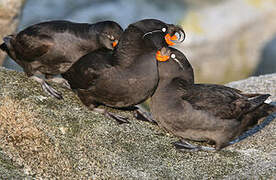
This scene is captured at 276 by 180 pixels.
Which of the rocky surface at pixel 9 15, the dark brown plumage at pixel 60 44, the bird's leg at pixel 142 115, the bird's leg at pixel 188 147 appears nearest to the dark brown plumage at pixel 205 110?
the bird's leg at pixel 188 147

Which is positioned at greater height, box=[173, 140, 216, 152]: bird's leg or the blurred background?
box=[173, 140, 216, 152]: bird's leg

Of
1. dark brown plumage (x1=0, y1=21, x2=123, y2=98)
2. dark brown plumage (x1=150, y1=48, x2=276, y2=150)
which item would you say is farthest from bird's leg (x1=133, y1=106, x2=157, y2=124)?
dark brown plumage (x1=0, y1=21, x2=123, y2=98)

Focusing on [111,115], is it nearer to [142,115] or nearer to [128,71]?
[142,115]

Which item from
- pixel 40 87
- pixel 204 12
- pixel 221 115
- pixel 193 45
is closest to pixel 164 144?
pixel 221 115

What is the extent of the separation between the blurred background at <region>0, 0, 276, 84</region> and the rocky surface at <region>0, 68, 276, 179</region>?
7854 mm

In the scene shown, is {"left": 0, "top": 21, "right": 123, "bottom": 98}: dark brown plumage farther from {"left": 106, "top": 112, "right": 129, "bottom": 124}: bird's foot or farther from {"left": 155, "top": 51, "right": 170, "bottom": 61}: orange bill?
{"left": 106, "top": 112, "right": 129, "bottom": 124}: bird's foot

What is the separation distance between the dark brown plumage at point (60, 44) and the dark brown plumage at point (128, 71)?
0.58m

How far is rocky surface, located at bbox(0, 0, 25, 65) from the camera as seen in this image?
371 inches

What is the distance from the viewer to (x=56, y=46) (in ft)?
20.0

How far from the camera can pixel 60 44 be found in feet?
20.1

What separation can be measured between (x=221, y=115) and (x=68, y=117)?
1.81 m

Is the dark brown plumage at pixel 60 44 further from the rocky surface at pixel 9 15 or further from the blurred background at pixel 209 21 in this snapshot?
the blurred background at pixel 209 21

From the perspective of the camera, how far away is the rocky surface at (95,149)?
4609 millimetres

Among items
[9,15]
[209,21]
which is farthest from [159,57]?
[209,21]
